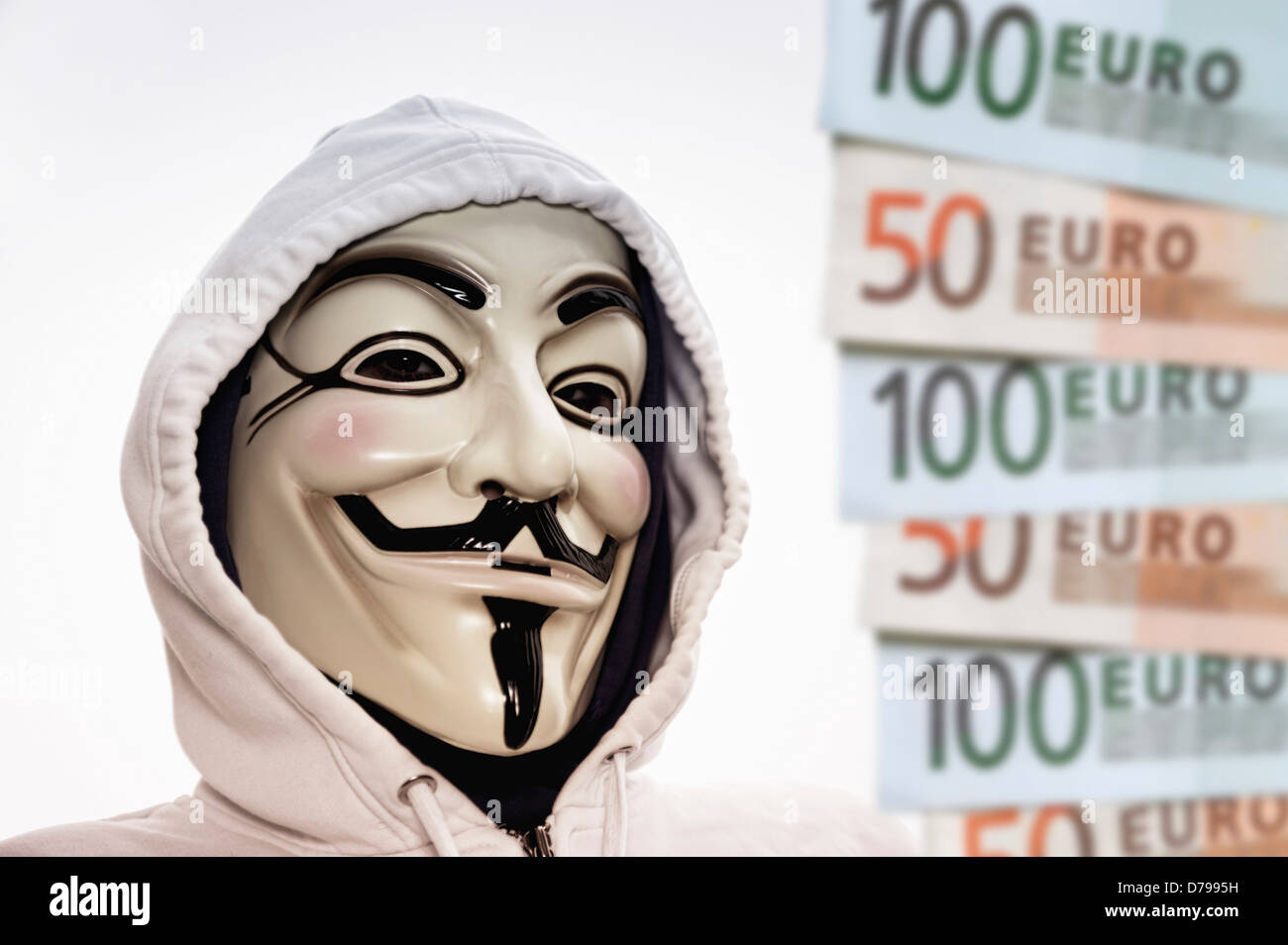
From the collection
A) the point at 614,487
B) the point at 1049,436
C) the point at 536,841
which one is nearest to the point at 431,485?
the point at 614,487

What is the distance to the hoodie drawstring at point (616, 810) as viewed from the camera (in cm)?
106

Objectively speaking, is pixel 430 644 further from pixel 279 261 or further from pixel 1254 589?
pixel 1254 589

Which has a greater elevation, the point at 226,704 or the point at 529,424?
the point at 529,424

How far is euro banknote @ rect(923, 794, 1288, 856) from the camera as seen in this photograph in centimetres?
80

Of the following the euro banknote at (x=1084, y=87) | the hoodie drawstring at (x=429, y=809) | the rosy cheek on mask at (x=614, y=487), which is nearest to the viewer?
the euro banknote at (x=1084, y=87)

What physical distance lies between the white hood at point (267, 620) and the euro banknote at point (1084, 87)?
1.35 ft

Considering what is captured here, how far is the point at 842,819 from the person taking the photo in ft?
4.08

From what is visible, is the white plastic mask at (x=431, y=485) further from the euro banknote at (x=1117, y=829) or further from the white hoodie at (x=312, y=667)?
the euro banknote at (x=1117, y=829)

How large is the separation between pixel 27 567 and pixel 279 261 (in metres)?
0.51

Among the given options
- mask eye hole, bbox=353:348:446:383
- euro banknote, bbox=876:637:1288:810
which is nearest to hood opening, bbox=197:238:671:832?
mask eye hole, bbox=353:348:446:383

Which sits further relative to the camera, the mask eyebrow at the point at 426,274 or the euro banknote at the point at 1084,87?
the mask eyebrow at the point at 426,274

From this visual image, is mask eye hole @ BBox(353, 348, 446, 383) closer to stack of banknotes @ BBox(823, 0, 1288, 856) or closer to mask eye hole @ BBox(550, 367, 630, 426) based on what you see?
mask eye hole @ BBox(550, 367, 630, 426)

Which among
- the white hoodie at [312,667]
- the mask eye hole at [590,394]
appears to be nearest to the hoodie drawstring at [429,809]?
the white hoodie at [312,667]
